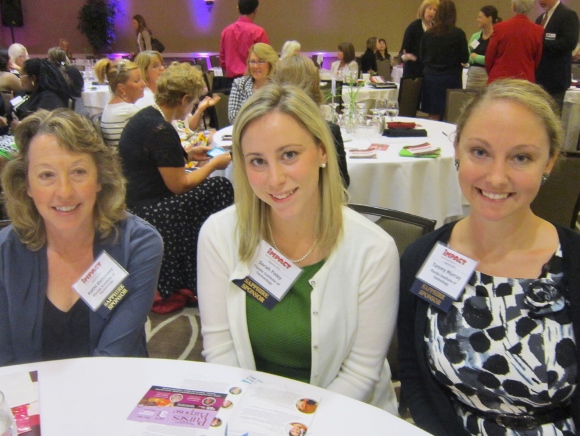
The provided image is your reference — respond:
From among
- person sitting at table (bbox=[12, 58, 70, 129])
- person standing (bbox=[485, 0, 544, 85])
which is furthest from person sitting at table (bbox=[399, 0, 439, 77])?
person sitting at table (bbox=[12, 58, 70, 129])

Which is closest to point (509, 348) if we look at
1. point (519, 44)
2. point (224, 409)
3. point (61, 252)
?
point (224, 409)

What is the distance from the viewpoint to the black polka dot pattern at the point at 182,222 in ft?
10.0

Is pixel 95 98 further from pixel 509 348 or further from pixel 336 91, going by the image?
pixel 509 348

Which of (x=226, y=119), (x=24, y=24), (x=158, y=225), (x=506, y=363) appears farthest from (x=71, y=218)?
(x=24, y=24)

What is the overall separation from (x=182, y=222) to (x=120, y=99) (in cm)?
155

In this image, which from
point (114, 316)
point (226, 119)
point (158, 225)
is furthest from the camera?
point (226, 119)

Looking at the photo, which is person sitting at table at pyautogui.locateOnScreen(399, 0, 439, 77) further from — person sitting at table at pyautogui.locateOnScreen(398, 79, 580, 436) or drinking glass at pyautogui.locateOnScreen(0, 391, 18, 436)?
drinking glass at pyautogui.locateOnScreen(0, 391, 18, 436)

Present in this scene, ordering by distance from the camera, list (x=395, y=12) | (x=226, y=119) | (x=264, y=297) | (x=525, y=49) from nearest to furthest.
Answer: (x=264, y=297)
(x=525, y=49)
(x=226, y=119)
(x=395, y=12)

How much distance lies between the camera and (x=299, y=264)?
5.06 ft

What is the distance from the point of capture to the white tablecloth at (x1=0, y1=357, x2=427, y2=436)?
1.09m

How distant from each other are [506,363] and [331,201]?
63 centimetres

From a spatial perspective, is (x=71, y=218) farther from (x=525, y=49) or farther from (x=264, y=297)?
(x=525, y=49)

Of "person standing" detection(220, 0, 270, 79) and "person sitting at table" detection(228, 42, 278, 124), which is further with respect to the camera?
"person standing" detection(220, 0, 270, 79)

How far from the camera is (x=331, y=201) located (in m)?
1.55
